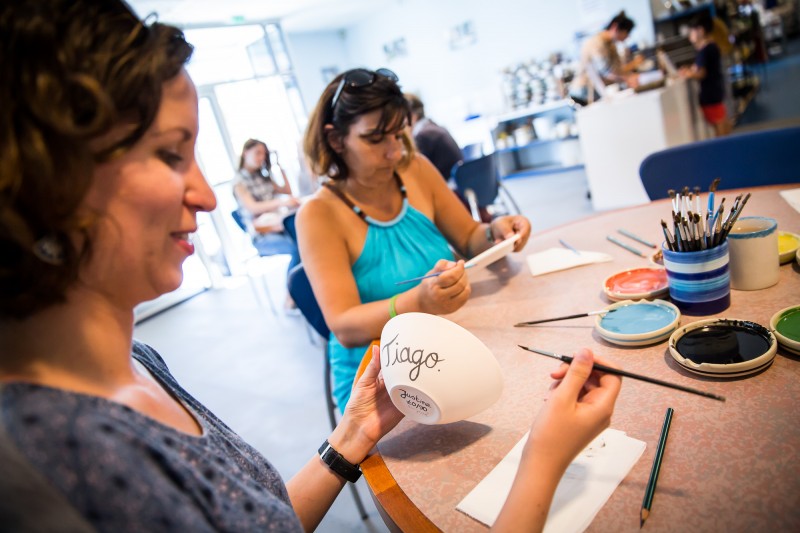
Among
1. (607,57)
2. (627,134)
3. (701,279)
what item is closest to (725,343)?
(701,279)

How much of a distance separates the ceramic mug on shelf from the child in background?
4.47 m

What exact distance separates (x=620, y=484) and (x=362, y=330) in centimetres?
73

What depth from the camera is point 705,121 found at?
16.6 feet

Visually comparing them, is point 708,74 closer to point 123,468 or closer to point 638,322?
point 638,322

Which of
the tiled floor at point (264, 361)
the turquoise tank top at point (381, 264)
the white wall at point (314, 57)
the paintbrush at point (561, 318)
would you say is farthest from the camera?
the white wall at point (314, 57)

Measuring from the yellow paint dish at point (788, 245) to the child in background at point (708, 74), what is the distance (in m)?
4.27

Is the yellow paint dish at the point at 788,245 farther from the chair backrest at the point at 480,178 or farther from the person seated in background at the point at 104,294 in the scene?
the chair backrest at the point at 480,178

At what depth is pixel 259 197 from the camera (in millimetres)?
4613

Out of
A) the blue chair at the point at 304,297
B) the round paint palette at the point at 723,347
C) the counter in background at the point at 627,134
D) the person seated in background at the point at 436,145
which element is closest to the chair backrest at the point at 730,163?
the round paint palette at the point at 723,347

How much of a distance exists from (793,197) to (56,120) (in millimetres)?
1530

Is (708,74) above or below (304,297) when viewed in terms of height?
above

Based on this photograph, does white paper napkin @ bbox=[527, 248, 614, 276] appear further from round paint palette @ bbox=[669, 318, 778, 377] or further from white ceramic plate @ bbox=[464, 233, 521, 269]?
round paint palette @ bbox=[669, 318, 778, 377]

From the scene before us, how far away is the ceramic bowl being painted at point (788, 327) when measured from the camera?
2.40 ft

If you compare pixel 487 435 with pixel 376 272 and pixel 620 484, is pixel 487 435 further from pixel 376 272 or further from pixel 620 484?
pixel 376 272
